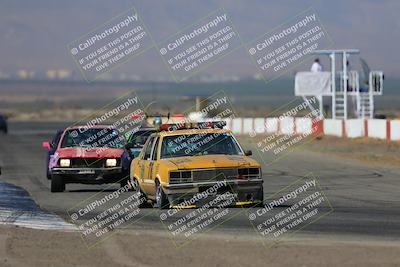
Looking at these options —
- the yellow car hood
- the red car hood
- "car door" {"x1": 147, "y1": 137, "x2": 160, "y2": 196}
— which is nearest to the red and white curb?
the red car hood

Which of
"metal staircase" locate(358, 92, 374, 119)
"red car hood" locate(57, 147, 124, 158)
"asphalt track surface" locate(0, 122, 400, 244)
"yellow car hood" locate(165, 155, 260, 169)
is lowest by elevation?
"metal staircase" locate(358, 92, 374, 119)

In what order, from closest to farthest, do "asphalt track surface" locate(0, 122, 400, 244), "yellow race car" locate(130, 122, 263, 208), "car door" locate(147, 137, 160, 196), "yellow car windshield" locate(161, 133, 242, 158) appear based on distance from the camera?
"asphalt track surface" locate(0, 122, 400, 244), "yellow race car" locate(130, 122, 263, 208), "car door" locate(147, 137, 160, 196), "yellow car windshield" locate(161, 133, 242, 158)

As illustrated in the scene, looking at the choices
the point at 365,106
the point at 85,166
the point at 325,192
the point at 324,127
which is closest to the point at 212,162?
the point at 325,192

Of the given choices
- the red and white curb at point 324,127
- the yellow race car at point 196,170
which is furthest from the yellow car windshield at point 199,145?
the red and white curb at point 324,127

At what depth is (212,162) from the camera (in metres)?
17.3

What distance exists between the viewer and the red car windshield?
23.7m

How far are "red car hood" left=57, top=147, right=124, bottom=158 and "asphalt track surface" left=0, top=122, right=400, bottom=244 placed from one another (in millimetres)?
817

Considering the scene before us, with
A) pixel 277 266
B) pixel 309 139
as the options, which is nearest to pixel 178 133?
pixel 277 266

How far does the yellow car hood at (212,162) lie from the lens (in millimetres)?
17203

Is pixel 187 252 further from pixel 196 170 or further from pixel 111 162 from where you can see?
pixel 111 162

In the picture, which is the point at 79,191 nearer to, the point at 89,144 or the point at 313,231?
the point at 89,144

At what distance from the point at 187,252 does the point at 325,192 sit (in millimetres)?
9912

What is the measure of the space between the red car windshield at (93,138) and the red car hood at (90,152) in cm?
42

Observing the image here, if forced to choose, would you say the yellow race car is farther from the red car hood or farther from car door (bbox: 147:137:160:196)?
the red car hood
